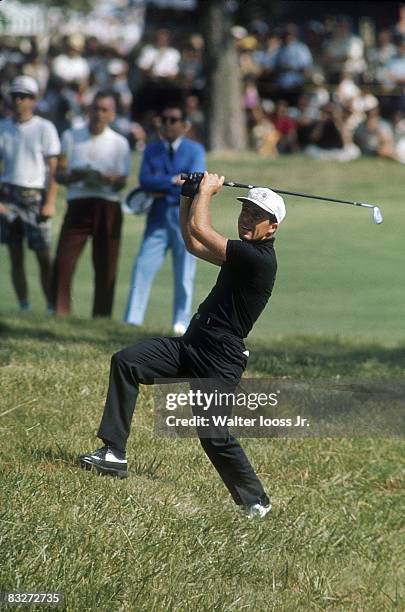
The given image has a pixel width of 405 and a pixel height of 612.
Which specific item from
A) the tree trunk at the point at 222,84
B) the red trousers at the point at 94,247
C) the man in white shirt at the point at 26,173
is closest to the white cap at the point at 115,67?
the tree trunk at the point at 222,84

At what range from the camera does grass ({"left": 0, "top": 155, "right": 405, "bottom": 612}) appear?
6234mm

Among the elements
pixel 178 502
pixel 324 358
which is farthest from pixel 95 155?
pixel 178 502

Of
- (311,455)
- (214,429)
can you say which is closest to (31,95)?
(311,455)

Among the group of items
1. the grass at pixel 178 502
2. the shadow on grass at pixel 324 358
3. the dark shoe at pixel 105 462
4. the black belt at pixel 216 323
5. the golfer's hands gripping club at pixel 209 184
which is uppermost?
the golfer's hands gripping club at pixel 209 184

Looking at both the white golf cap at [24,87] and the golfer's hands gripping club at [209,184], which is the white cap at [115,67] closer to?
the white golf cap at [24,87]

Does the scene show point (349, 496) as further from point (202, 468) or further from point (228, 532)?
point (228, 532)

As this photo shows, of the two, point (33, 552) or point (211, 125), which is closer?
point (33, 552)

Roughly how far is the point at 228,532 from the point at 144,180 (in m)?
6.49

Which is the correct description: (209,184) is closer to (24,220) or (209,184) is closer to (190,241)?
(190,241)

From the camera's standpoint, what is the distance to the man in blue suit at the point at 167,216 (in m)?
12.9

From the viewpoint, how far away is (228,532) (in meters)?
7.05

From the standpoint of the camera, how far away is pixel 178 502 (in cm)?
741

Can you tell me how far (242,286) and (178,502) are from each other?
1256 millimetres

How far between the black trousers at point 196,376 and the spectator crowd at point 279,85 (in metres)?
18.7
